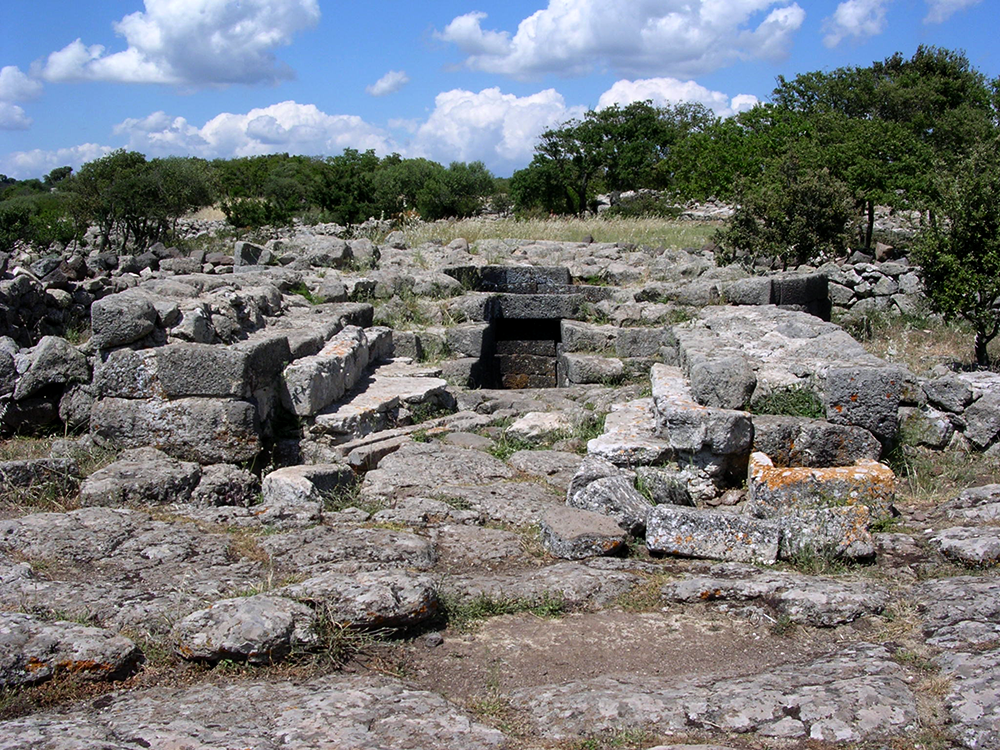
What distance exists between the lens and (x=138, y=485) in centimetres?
551

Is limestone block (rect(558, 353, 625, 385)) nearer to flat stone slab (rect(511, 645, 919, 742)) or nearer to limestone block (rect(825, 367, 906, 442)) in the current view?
limestone block (rect(825, 367, 906, 442))

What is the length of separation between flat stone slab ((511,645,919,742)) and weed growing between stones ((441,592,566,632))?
0.70 metres

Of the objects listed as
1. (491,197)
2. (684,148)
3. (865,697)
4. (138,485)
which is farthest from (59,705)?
(491,197)

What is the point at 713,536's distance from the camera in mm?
4719

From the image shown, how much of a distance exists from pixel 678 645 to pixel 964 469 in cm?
359

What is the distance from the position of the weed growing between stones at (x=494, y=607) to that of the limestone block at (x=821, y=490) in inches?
68.8

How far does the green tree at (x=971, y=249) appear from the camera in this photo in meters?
8.18

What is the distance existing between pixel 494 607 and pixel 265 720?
144 centimetres

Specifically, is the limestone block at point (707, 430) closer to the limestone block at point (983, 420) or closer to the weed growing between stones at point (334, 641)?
the limestone block at point (983, 420)

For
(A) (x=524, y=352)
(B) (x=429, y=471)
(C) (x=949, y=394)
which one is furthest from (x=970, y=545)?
(A) (x=524, y=352)

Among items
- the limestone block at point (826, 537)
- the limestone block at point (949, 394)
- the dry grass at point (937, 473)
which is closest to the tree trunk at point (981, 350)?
the limestone block at point (949, 394)

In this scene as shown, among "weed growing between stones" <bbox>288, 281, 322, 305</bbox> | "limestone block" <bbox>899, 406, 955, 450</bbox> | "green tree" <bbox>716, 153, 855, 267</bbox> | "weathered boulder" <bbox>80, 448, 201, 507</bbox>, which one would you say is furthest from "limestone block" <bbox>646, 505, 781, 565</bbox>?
"green tree" <bbox>716, 153, 855, 267</bbox>

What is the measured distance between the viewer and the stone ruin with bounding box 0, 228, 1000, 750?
10.4 feet

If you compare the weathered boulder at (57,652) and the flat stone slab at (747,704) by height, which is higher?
the weathered boulder at (57,652)
